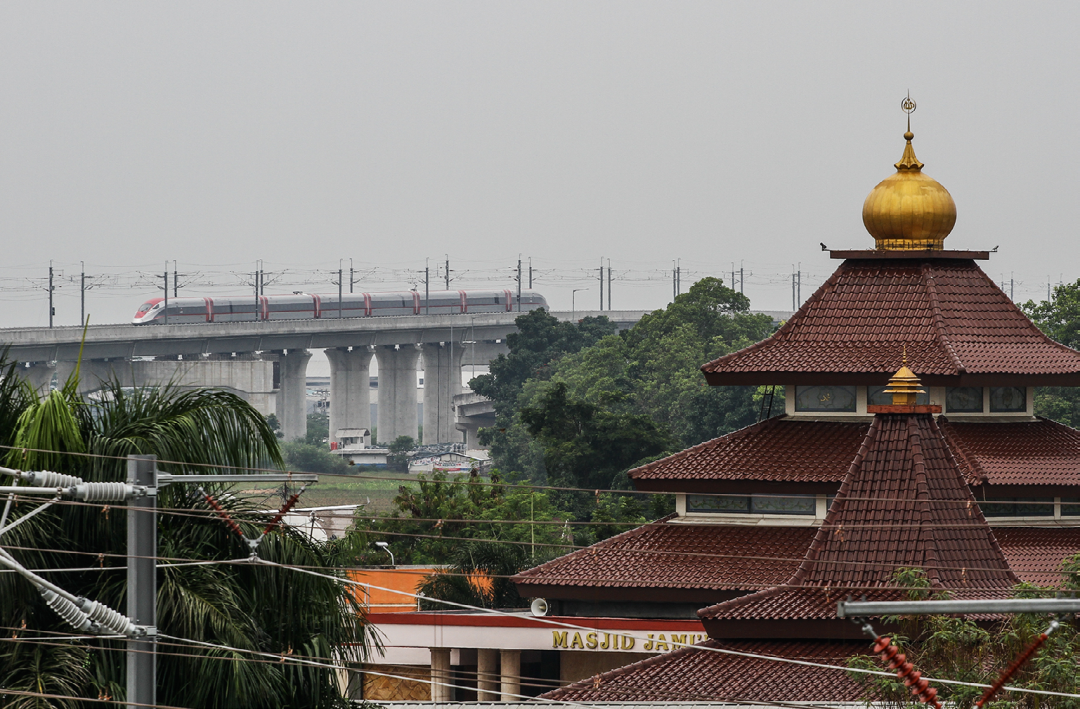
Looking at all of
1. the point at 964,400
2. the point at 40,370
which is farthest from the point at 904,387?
the point at 40,370

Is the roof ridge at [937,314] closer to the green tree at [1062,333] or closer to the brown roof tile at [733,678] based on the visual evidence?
the brown roof tile at [733,678]

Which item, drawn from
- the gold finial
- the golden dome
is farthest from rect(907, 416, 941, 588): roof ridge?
the golden dome

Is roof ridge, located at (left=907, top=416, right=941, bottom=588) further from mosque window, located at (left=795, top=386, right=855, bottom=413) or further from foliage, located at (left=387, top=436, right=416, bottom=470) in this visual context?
foliage, located at (left=387, top=436, right=416, bottom=470)

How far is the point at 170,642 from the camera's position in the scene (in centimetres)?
2311

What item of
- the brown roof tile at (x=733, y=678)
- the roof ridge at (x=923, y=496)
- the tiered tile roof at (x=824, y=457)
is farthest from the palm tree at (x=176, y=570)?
the tiered tile roof at (x=824, y=457)

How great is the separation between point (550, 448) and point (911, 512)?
182ft

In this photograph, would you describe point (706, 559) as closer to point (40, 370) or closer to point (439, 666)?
point (439, 666)

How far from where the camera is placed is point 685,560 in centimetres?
3559

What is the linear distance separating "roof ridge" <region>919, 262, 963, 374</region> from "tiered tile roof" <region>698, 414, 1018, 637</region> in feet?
15.1

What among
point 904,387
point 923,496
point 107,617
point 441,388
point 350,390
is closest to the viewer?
point 107,617

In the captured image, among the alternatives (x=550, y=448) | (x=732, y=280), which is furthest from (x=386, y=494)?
(x=732, y=280)

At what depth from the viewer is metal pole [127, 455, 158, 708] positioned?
68.2 ft

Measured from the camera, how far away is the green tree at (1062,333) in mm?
92875

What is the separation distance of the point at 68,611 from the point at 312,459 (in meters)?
126
